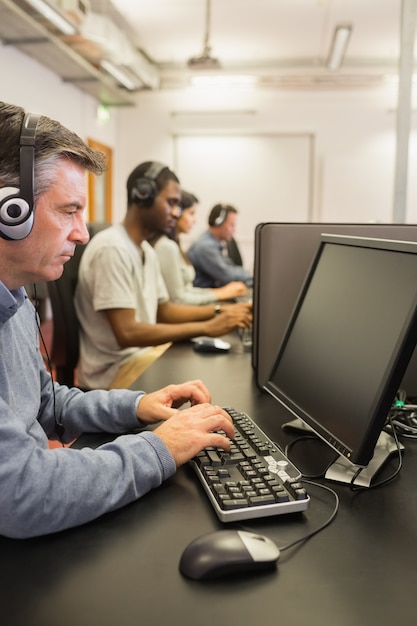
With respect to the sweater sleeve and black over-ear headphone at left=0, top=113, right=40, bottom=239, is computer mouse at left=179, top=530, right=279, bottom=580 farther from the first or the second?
black over-ear headphone at left=0, top=113, right=40, bottom=239

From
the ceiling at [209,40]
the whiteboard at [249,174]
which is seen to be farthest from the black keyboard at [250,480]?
the whiteboard at [249,174]

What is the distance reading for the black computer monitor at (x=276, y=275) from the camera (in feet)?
4.45

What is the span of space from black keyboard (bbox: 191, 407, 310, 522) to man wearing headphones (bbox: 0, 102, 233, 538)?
0.03 metres

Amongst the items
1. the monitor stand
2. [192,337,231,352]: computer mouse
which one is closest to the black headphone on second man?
[192,337,231,352]: computer mouse

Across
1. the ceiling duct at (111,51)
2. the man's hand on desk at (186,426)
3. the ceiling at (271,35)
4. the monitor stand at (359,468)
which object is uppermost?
the ceiling at (271,35)

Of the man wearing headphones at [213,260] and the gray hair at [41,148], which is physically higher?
the gray hair at [41,148]

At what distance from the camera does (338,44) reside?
488 cm

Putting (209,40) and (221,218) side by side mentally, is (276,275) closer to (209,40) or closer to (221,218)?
(221,218)

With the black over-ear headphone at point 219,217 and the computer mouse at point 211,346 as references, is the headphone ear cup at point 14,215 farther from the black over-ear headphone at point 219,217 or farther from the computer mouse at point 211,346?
the black over-ear headphone at point 219,217

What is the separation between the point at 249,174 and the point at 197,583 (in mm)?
6780

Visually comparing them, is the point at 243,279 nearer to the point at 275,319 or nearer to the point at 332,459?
the point at 275,319

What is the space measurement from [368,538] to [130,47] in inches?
220

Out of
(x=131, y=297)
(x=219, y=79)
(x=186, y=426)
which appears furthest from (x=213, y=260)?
(x=186, y=426)

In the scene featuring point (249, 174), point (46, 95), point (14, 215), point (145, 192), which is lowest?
point (14, 215)
